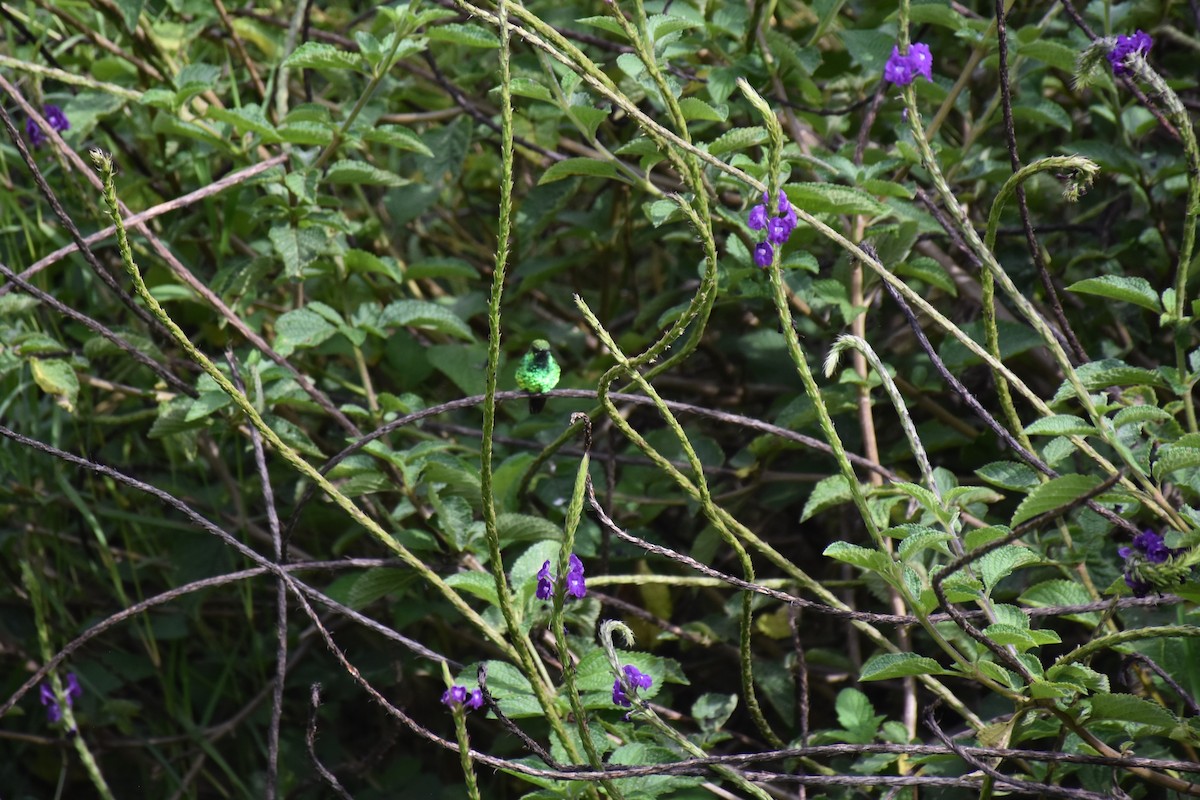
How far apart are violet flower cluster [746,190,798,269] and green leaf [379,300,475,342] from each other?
0.50m

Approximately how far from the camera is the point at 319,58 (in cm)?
154

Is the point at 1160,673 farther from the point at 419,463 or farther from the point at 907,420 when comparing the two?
the point at 419,463

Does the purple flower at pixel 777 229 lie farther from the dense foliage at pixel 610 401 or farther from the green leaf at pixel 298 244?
the green leaf at pixel 298 244

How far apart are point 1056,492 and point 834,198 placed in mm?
429

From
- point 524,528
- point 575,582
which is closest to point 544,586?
point 575,582

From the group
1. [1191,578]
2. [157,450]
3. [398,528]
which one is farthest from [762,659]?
[157,450]

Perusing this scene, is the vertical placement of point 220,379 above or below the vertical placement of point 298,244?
above

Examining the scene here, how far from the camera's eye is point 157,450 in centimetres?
220

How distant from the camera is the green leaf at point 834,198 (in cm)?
137

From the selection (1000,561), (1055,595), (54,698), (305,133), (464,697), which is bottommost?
(54,698)

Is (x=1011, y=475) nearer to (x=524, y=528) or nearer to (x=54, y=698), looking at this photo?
(x=524, y=528)

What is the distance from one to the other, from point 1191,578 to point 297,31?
1445 millimetres

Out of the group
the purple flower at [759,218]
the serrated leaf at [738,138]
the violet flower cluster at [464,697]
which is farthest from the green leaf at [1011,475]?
the violet flower cluster at [464,697]

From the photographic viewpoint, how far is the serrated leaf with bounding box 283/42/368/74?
5.02 feet
